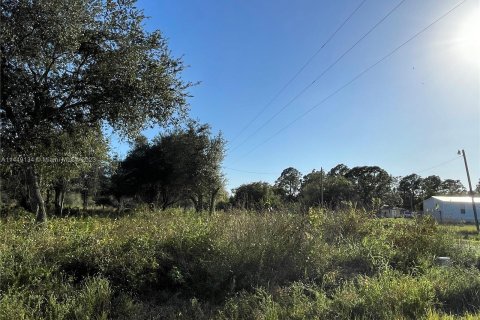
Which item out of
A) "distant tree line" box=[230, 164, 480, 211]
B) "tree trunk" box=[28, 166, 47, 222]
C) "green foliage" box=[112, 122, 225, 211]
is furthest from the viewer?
"distant tree line" box=[230, 164, 480, 211]

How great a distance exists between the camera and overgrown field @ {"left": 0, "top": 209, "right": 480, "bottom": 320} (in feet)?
17.4

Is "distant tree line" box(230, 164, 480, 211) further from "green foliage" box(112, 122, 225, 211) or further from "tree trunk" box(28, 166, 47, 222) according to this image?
"tree trunk" box(28, 166, 47, 222)

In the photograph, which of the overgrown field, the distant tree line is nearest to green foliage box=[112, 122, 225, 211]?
the distant tree line

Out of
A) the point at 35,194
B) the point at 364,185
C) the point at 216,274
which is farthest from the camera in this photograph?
the point at 364,185

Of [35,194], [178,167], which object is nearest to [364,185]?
[178,167]

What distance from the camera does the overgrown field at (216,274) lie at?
531 centimetres

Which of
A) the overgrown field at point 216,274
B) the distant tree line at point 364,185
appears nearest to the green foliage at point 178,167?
the distant tree line at point 364,185

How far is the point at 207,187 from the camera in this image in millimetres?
32812

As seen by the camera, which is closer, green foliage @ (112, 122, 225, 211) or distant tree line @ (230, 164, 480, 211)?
green foliage @ (112, 122, 225, 211)

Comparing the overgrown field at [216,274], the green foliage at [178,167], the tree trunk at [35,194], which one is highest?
the green foliage at [178,167]

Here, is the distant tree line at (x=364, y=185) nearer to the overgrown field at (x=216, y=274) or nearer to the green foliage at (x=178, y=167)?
the green foliage at (x=178, y=167)

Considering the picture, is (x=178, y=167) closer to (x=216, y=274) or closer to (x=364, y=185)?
(x=216, y=274)

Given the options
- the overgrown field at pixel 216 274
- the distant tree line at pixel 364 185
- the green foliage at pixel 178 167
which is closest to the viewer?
the overgrown field at pixel 216 274

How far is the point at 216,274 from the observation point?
6.27 meters
